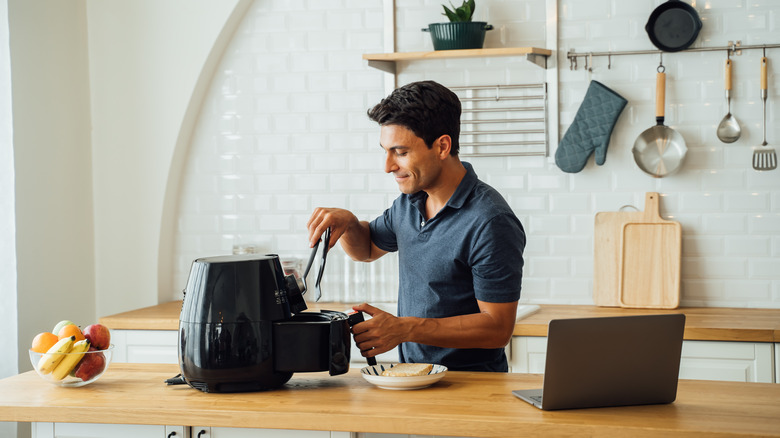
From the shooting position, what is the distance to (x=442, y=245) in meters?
2.43

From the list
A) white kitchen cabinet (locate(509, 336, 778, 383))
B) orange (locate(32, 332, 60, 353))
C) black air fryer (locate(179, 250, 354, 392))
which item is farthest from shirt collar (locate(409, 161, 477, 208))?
white kitchen cabinet (locate(509, 336, 778, 383))

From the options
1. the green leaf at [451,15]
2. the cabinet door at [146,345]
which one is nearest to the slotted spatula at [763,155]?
the green leaf at [451,15]

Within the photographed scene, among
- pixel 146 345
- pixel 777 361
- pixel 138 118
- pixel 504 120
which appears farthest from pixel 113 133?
pixel 777 361

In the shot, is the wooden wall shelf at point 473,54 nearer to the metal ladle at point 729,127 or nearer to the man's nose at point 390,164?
the metal ladle at point 729,127

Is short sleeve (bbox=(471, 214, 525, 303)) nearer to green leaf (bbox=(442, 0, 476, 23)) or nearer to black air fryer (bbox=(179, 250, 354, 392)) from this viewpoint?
black air fryer (bbox=(179, 250, 354, 392))

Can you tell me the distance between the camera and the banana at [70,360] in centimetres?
216

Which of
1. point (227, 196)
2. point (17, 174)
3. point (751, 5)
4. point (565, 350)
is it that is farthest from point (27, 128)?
point (751, 5)

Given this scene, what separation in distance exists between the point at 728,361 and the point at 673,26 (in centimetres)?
151

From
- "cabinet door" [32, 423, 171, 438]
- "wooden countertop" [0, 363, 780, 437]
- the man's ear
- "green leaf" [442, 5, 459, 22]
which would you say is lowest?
"cabinet door" [32, 423, 171, 438]

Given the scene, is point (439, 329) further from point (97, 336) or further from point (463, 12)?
point (463, 12)

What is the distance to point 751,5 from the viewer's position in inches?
142

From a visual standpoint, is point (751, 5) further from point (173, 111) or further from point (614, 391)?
point (173, 111)

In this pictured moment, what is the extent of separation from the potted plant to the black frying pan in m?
0.76

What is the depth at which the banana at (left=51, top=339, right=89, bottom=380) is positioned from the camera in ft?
7.07
